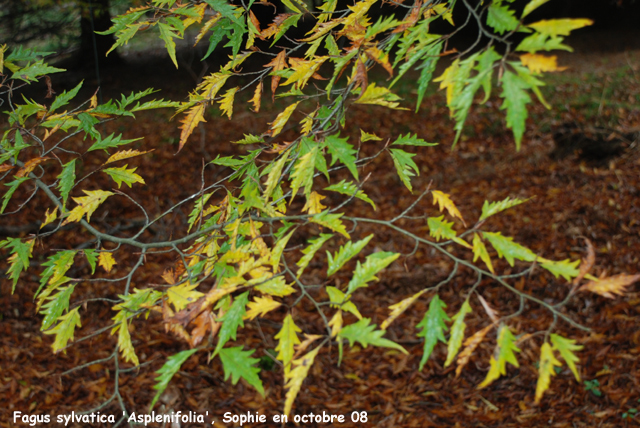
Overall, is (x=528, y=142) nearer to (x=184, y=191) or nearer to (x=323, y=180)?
(x=323, y=180)

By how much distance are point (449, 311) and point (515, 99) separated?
3.42 m

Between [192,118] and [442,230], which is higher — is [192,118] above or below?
above

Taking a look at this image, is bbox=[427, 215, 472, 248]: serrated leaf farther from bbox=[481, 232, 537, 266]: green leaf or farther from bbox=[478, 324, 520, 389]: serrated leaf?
bbox=[478, 324, 520, 389]: serrated leaf

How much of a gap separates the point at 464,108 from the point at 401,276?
12.1ft

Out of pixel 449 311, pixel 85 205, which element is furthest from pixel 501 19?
pixel 449 311

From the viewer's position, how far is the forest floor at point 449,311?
3.05 meters

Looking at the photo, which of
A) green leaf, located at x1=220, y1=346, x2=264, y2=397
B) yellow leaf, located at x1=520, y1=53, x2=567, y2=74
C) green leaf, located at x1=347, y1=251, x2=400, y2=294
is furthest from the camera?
green leaf, located at x1=347, y1=251, x2=400, y2=294

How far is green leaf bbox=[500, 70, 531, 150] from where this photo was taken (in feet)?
2.28

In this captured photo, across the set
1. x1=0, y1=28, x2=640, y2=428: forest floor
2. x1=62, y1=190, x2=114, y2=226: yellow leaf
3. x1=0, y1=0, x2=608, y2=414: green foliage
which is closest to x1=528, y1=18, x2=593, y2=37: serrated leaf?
x1=0, y1=0, x2=608, y2=414: green foliage

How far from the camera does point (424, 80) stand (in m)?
1.05

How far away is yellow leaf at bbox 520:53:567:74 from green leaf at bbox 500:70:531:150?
0.02 metres

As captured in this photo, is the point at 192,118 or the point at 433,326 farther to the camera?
the point at 192,118

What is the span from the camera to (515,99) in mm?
708

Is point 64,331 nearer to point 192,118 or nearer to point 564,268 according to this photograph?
point 192,118
